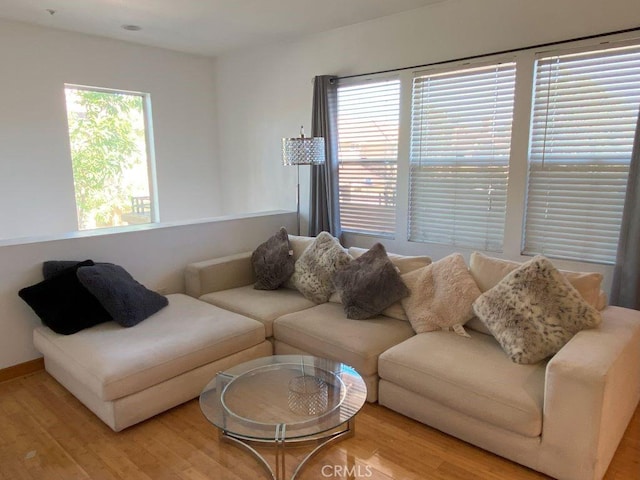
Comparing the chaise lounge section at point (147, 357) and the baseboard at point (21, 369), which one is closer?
the chaise lounge section at point (147, 357)

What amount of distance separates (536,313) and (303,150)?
238 cm

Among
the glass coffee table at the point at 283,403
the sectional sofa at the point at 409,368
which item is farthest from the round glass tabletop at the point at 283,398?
the sectional sofa at the point at 409,368

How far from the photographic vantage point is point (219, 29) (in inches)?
165

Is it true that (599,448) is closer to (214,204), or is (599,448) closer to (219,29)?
(219,29)

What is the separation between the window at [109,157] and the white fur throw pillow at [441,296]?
138 inches

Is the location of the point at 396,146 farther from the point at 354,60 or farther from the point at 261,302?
the point at 261,302

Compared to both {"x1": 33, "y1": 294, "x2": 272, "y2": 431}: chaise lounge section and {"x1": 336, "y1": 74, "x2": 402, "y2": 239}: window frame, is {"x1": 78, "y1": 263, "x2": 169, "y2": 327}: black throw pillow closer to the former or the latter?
{"x1": 33, "y1": 294, "x2": 272, "y2": 431}: chaise lounge section

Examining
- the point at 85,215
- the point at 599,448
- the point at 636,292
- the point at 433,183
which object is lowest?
the point at 599,448

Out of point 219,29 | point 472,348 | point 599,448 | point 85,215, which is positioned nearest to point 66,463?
point 472,348

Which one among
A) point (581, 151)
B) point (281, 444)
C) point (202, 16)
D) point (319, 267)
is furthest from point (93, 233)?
point (581, 151)

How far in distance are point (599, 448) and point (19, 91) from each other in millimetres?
4921

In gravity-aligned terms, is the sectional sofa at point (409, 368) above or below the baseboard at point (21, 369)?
above

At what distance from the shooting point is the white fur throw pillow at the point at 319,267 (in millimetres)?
3252

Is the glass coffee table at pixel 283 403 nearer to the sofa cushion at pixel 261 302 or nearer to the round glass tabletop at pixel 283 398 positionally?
the round glass tabletop at pixel 283 398
